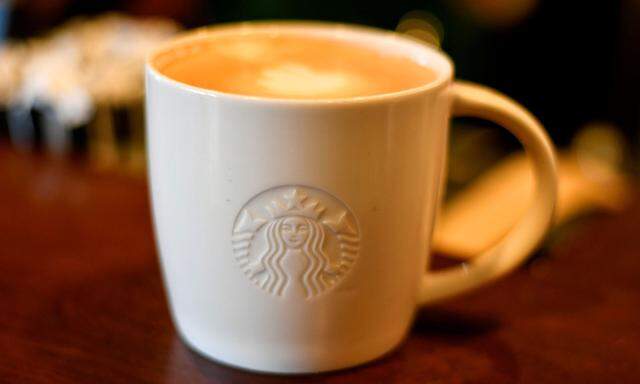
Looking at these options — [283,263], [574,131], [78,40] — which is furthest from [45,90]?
[574,131]

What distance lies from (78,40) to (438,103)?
58 centimetres

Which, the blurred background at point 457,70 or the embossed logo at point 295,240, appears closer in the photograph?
the embossed logo at point 295,240

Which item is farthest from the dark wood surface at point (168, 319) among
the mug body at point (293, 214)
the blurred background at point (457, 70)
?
the blurred background at point (457, 70)

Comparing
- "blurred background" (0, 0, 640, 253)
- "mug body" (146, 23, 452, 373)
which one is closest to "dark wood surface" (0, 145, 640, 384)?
"mug body" (146, 23, 452, 373)

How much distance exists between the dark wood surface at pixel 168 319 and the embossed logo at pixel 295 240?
0.21ft

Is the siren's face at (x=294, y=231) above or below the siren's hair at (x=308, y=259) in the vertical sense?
above

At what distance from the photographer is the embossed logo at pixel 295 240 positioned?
40 cm

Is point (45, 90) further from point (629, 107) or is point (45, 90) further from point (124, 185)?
point (629, 107)

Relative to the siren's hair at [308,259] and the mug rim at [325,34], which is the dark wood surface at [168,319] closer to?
the siren's hair at [308,259]

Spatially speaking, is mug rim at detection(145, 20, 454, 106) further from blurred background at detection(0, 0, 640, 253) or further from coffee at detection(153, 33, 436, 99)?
blurred background at detection(0, 0, 640, 253)

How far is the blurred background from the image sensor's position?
0.80 meters

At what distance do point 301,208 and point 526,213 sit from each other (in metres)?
0.16

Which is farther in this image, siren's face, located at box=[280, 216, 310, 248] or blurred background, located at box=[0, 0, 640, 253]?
blurred background, located at box=[0, 0, 640, 253]

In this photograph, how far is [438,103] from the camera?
421 millimetres
